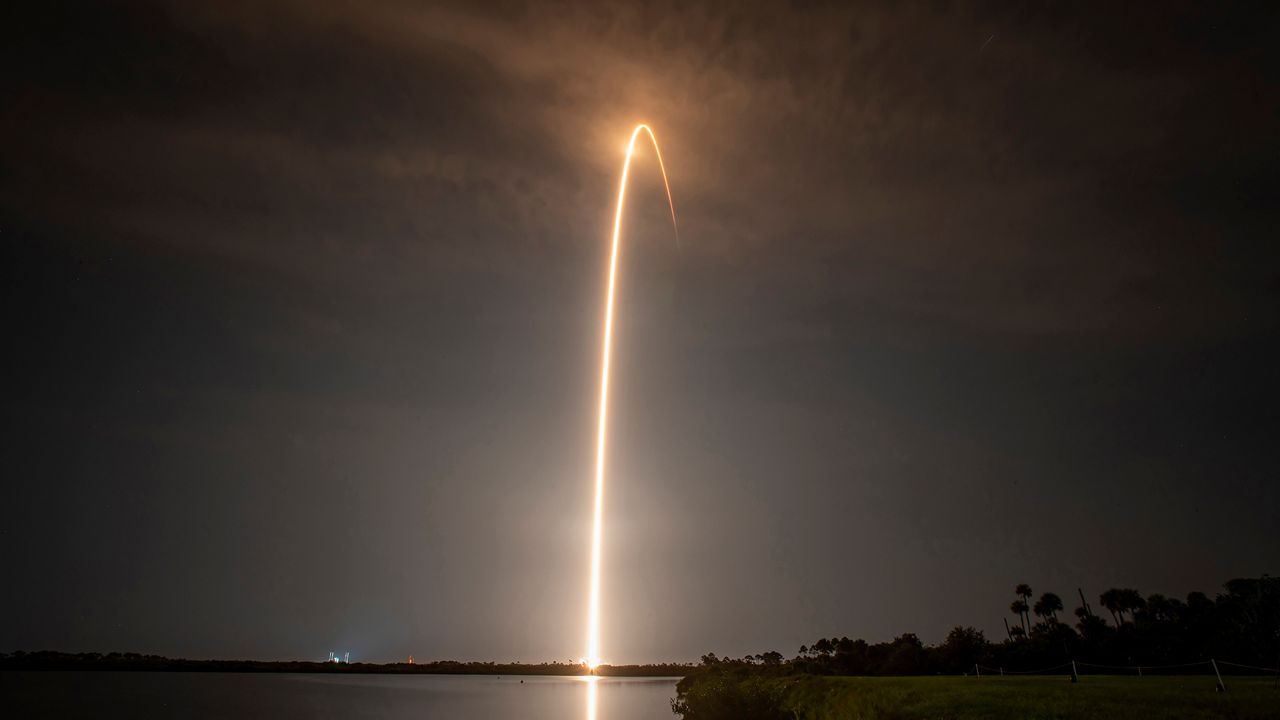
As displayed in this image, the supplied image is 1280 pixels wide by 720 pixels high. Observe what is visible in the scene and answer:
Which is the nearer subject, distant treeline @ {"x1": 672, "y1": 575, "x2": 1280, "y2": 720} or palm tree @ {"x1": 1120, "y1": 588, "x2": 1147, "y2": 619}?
distant treeline @ {"x1": 672, "y1": 575, "x2": 1280, "y2": 720}

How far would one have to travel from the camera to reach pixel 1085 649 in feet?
315

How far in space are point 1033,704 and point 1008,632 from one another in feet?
469

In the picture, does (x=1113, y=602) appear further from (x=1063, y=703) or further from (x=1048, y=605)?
(x=1063, y=703)

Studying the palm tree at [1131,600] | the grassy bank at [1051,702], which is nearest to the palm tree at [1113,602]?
the palm tree at [1131,600]

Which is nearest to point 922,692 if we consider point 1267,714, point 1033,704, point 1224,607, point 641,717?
point 1033,704

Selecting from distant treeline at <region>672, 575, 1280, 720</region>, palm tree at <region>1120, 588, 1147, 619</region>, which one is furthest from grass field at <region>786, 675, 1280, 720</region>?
palm tree at <region>1120, 588, 1147, 619</region>

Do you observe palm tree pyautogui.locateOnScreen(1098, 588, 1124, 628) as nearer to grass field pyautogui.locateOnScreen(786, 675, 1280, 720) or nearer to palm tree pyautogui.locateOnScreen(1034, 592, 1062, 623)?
palm tree pyautogui.locateOnScreen(1034, 592, 1062, 623)

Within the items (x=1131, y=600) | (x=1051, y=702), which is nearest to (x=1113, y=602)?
(x=1131, y=600)

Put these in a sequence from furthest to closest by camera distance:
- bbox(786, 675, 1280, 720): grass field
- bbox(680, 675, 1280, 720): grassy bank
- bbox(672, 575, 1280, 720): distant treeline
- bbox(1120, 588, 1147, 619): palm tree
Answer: bbox(1120, 588, 1147, 619): palm tree < bbox(672, 575, 1280, 720): distant treeline < bbox(680, 675, 1280, 720): grassy bank < bbox(786, 675, 1280, 720): grass field

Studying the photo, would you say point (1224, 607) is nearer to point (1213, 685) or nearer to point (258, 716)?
point (1213, 685)

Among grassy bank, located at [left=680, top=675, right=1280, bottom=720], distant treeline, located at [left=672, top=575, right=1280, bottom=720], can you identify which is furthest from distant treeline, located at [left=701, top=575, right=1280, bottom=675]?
grassy bank, located at [left=680, top=675, right=1280, bottom=720]

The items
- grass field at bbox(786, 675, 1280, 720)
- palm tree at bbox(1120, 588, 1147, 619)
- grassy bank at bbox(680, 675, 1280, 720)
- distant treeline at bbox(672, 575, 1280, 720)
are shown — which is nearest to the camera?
grass field at bbox(786, 675, 1280, 720)

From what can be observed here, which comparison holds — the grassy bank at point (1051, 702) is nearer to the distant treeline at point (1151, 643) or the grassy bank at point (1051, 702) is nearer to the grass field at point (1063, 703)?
the grass field at point (1063, 703)

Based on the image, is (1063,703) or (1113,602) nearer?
(1063,703)
